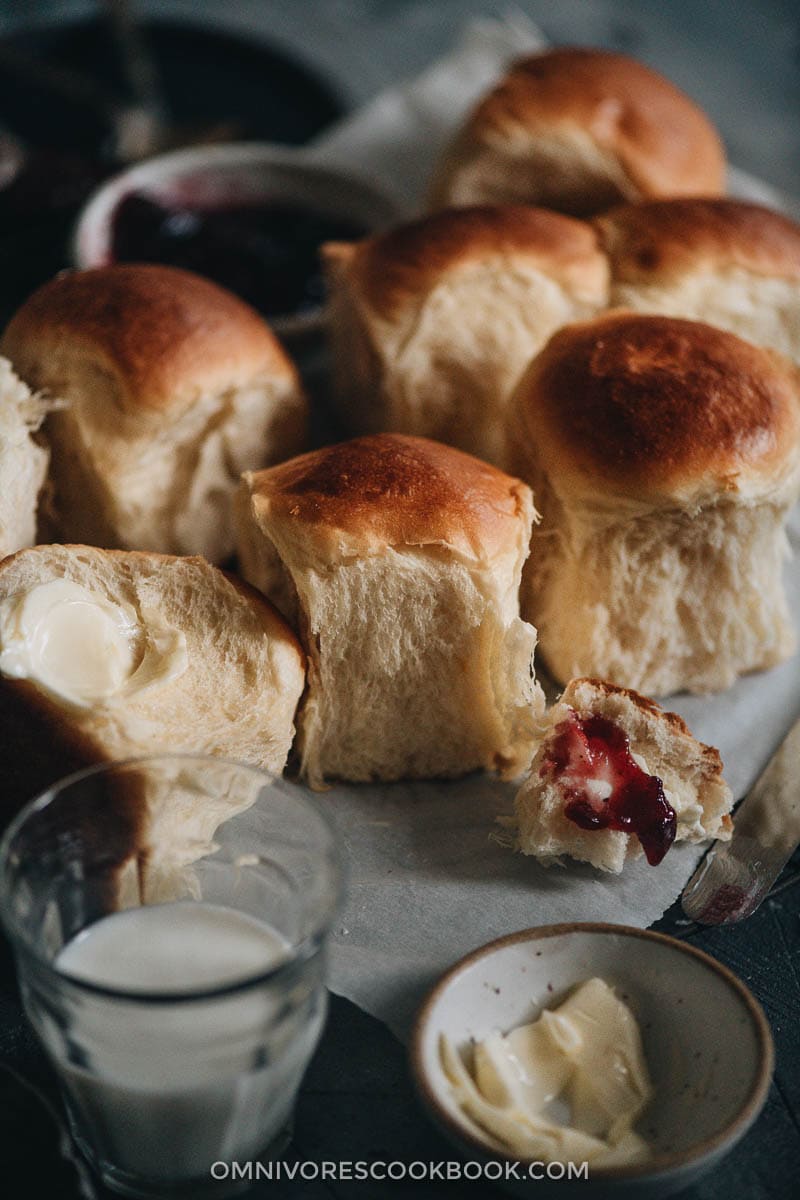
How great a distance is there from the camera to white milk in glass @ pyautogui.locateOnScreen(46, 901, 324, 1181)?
1.64m

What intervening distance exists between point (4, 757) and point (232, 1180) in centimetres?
79

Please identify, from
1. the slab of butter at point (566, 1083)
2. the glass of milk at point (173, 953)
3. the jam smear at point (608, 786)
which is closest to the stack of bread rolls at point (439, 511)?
the jam smear at point (608, 786)

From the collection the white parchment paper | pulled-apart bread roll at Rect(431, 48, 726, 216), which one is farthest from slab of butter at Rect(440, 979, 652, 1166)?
pulled-apart bread roll at Rect(431, 48, 726, 216)

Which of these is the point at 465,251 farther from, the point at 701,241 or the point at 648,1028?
the point at 648,1028

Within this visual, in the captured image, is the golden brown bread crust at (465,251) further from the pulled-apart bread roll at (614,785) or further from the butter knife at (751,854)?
the butter knife at (751,854)

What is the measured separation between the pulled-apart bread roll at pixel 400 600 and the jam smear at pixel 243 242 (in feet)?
3.94

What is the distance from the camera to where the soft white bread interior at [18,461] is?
257cm

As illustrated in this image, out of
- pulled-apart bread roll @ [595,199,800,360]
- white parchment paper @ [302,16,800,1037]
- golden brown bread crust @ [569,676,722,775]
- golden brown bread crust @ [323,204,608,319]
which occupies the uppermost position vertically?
pulled-apart bread roll @ [595,199,800,360]

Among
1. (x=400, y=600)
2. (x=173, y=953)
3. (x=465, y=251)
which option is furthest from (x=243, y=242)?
(x=173, y=953)

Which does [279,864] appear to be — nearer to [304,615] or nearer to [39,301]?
[304,615]

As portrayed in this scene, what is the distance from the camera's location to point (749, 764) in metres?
2.56

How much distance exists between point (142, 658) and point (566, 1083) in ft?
3.41

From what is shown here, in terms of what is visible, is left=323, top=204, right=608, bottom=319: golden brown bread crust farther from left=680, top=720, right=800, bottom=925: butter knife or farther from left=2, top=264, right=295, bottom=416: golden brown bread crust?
left=680, top=720, right=800, bottom=925: butter knife

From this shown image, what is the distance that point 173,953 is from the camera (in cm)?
179
